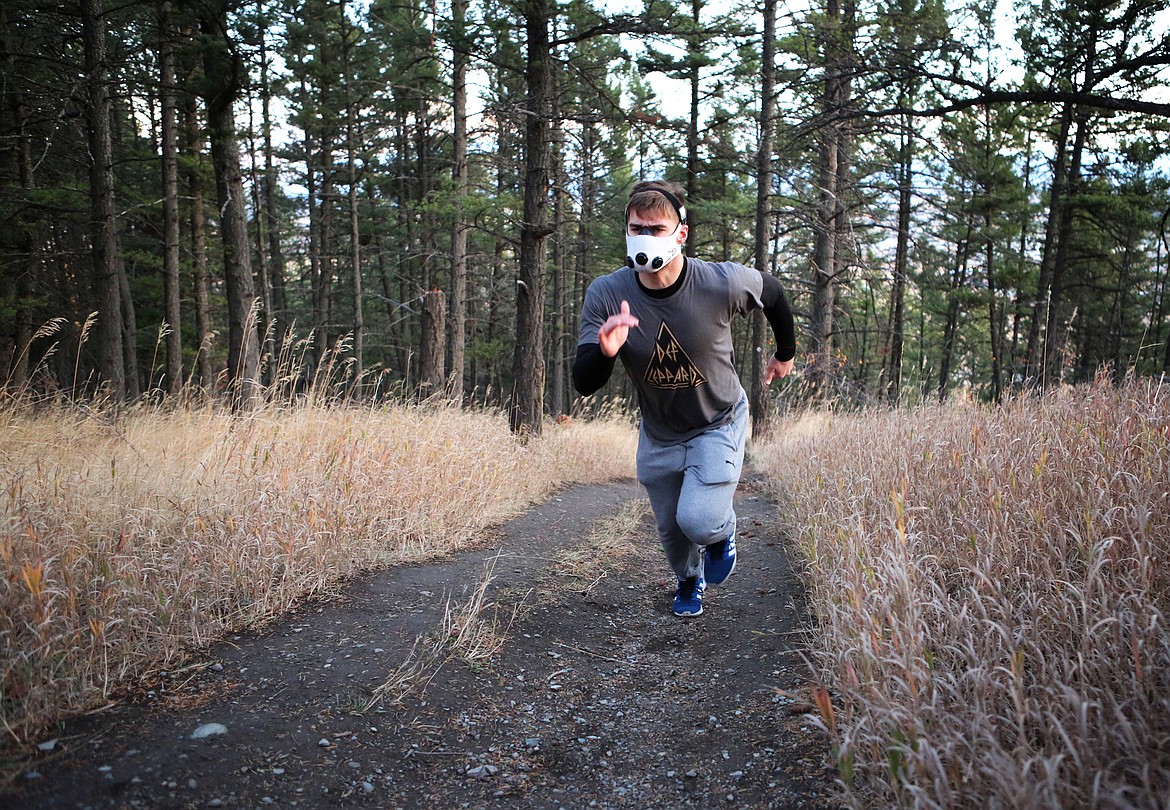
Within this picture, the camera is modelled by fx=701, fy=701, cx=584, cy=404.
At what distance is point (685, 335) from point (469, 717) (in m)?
2.17

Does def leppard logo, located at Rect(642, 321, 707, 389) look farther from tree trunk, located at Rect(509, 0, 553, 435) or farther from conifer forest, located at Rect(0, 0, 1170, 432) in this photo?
tree trunk, located at Rect(509, 0, 553, 435)

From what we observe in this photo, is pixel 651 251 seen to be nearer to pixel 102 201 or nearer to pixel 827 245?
pixel 102 201

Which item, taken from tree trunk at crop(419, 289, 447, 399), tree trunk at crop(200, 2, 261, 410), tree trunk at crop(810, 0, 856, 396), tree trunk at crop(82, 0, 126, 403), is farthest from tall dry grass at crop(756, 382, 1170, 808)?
tree trunk at crop(419, 289, 447, 399)

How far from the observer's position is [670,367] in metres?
3.86

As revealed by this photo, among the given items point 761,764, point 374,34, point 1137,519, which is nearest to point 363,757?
point 761,764

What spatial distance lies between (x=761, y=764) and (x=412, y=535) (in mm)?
3357

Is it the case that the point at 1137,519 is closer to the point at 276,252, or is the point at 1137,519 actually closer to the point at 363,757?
the point at 363,757

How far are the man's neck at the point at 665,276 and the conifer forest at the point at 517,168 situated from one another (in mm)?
3106

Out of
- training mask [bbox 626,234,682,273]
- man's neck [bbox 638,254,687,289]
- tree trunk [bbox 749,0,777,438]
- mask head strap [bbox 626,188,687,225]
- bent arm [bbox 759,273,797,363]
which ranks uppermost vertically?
tree trunk [bbox 749,0,777,438]

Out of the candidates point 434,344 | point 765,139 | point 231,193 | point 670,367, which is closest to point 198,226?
point 434,344

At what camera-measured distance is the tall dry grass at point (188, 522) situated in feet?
8.87

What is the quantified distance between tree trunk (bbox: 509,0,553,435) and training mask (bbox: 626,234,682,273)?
5458 millimetres

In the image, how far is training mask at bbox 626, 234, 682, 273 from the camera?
3773 mm

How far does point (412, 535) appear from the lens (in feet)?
17.0
